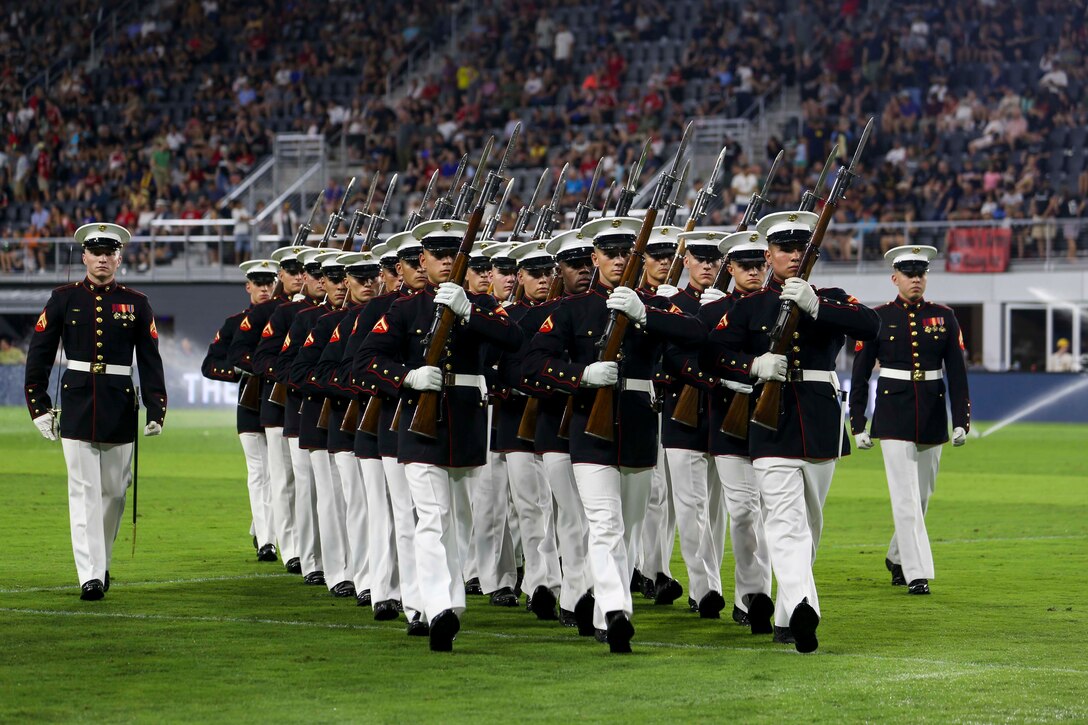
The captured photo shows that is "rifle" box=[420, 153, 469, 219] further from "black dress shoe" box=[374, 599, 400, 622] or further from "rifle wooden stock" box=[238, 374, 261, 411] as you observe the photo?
"black dress shoe" box=[374, 599, 400, 622]

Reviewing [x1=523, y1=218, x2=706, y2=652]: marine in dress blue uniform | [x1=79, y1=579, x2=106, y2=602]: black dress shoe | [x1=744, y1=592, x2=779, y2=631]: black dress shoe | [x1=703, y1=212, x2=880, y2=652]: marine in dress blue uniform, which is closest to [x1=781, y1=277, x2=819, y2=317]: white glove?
[x1=703, y1=212, x2=880, y2=652]: marine in dress blue uniform

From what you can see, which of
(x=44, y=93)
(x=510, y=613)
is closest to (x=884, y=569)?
(x=510, y=613)

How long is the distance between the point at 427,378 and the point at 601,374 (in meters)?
0.84

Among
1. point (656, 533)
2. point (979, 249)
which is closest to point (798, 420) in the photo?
point (656, 533)

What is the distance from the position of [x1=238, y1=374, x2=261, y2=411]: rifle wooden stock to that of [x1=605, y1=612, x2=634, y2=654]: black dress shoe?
5.50 metres

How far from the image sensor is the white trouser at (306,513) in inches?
465

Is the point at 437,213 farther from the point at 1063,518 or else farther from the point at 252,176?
the point at 252,176

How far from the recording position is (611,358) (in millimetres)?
8727

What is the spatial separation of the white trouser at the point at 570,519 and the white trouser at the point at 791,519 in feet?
3.34

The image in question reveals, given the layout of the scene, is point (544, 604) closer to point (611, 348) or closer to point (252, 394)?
point (611, 348)

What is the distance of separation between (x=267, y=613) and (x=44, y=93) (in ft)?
113

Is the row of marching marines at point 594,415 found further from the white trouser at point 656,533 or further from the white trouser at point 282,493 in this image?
the white trouser at point 282,493

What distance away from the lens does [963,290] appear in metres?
30.0

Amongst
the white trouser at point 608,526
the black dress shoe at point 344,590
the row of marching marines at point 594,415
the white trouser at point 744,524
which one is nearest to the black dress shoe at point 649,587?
the row of marching marines at point 594,415
